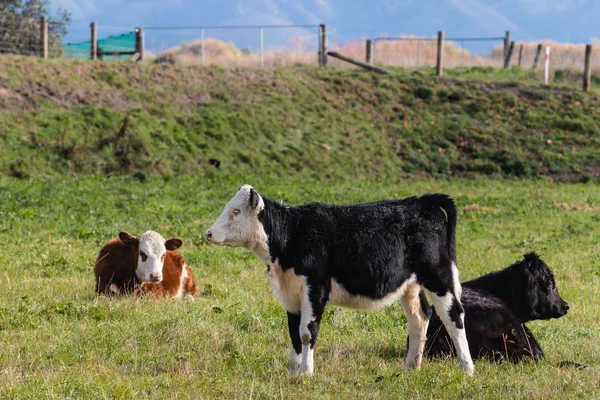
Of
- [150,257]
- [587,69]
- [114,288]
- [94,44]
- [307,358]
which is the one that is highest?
[94,44]

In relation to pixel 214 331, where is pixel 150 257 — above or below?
above

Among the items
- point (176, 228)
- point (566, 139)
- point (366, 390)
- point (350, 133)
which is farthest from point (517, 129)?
point (366, 390)

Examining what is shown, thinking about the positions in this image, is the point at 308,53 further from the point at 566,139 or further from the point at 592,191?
the point at 592,191

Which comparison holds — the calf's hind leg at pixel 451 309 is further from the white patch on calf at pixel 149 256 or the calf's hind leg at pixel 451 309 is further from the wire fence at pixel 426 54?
the wire fence at pixel 426 54

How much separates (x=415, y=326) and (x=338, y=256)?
1.19 meters

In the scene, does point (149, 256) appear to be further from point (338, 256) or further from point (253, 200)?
point (338, 256)

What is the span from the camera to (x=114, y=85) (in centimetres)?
3347

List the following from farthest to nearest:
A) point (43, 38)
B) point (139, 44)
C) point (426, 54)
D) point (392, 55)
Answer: point (392, 55)
point (426, 54)
point (139, 44)
point (43, 38)

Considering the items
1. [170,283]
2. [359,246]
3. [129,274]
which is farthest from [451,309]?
[129,274]

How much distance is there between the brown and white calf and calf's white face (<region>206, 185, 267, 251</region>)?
3763mm

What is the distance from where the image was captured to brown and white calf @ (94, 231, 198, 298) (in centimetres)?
1200

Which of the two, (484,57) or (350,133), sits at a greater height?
(484,57)

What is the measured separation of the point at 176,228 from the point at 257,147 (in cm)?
1428

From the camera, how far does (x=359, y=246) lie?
27.2 ft
